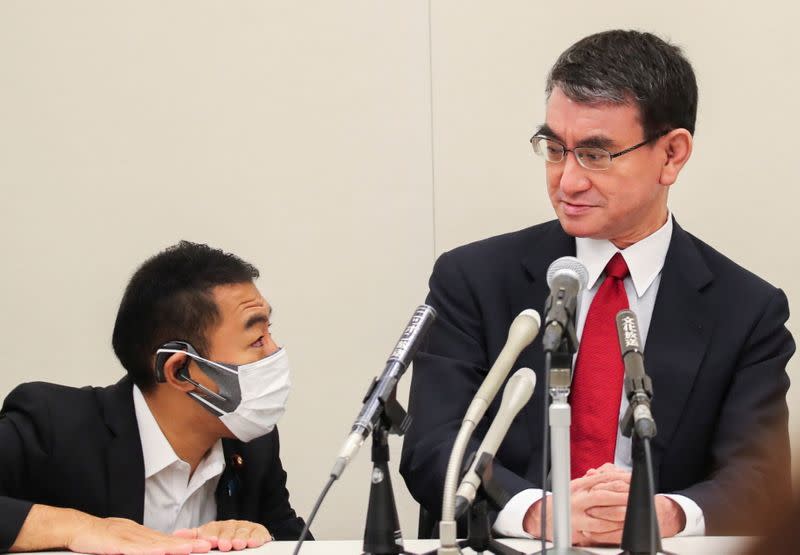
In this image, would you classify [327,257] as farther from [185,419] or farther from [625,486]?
[625,486]

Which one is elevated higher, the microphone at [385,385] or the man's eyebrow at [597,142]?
the man's eyebrow at [597,142]

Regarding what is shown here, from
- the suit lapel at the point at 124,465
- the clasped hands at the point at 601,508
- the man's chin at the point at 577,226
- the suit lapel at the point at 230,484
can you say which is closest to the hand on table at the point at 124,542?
the suit lapel at the point at 124,465

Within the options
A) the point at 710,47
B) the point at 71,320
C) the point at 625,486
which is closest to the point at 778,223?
the point at 710,47

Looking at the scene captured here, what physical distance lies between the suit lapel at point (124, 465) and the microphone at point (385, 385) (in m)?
1.01

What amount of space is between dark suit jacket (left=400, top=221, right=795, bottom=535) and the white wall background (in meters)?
0.91

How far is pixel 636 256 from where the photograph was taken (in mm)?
2490

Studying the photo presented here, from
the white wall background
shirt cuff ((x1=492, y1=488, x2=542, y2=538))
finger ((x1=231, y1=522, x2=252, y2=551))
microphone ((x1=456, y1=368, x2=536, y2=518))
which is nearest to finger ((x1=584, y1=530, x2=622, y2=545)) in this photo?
shirt cuff ((x1=492, y1=488, x2=542, y2=538))

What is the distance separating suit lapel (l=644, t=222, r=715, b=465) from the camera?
7.84 feet

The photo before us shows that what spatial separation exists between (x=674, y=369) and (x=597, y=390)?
0.62ft

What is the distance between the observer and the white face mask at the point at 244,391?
246 cm

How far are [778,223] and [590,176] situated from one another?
1269 millimetres

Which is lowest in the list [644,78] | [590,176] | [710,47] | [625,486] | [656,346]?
[625,486]

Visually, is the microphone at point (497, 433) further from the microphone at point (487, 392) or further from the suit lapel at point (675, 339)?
the suit lapel at point (675, 339)

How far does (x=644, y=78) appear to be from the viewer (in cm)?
240
